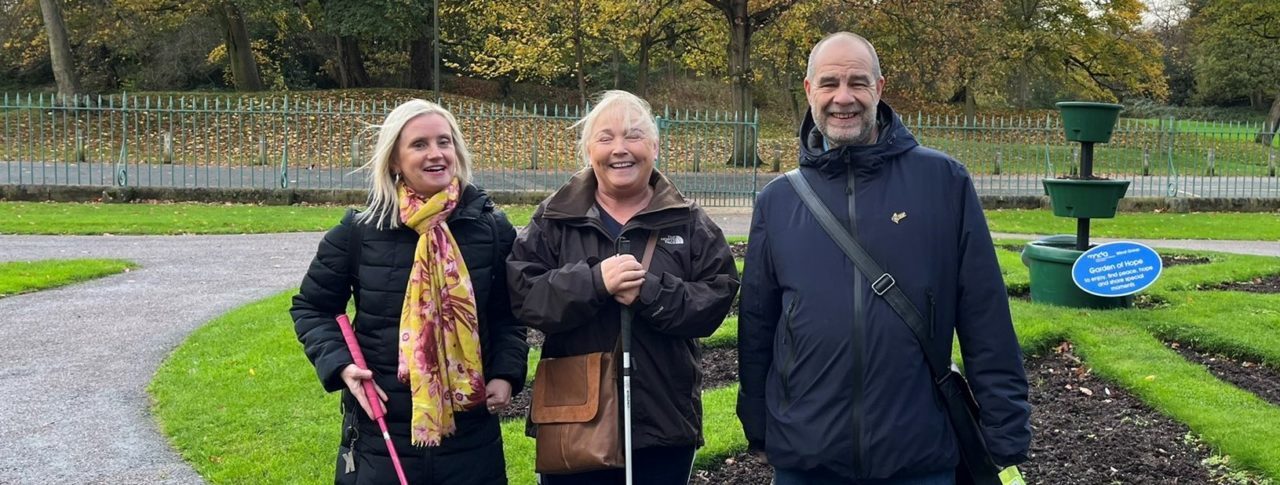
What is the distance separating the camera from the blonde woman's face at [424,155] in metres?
3.09

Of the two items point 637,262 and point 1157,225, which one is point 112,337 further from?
point 1157,225

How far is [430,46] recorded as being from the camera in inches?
1460

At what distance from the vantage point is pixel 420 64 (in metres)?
37.3

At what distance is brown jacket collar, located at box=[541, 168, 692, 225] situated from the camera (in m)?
3.02

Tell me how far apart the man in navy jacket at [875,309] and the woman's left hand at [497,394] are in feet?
2.72

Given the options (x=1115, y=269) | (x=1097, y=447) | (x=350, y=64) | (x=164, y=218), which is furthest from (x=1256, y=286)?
(x=350, y=64)

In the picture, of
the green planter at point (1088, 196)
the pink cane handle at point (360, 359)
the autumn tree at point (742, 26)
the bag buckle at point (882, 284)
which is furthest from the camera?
the autumn tree at point (742, 26)

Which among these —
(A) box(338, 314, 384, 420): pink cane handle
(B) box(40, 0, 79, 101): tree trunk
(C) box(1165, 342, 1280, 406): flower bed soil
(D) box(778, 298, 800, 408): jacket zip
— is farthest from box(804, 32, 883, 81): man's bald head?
(B) box(40, 0, 79, 101): tree trunk

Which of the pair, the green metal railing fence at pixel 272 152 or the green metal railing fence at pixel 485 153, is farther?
the green metal railing fence at pixel 485 153

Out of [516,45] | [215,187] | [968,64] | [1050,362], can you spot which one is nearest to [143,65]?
[516,45]

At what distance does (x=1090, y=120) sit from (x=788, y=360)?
5785mm

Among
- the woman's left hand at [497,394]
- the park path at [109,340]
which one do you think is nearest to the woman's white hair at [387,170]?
the woman's left hand at [497,394]

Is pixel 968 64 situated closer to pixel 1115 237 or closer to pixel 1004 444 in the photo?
pixel 1115 237

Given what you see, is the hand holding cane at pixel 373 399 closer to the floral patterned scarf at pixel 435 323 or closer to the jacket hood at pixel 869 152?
the floral patterned scarf at pixel 435 323
